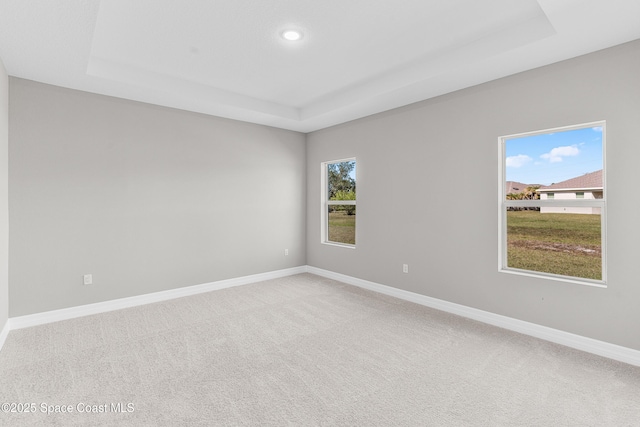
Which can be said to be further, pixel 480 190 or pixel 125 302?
pixel 125 302

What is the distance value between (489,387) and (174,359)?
239 centimetres

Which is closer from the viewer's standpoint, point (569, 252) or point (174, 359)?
point (174, 359)

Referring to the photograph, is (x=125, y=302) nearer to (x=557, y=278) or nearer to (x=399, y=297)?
(x=399, y=297)

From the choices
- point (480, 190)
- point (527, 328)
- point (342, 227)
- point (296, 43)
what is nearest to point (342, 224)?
point (342, 227)

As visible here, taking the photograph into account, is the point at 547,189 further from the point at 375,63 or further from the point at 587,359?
the point at 375,63

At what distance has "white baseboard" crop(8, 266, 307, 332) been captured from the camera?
317cm

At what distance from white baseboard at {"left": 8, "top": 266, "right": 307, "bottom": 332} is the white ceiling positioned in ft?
8.01

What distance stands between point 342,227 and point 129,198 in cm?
314

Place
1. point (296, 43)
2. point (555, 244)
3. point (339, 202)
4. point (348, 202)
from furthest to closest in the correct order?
point (339, 202) → point (348, 202) → point (555, 244) → point (296, 43)

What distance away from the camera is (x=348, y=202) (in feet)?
16.4

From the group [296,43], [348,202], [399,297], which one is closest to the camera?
[296,43]

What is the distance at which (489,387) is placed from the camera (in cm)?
212

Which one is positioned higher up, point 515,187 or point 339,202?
point 515,187

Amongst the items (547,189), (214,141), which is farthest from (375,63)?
(214,141)
